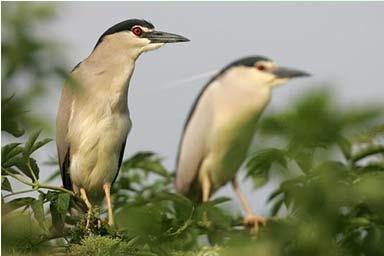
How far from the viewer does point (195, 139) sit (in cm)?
316

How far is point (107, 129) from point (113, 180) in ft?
0.63

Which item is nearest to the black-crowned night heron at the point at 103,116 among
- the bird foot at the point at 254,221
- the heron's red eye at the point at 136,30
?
the heron's red eye at the point at 136,30

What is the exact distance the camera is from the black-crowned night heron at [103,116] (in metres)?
2.17

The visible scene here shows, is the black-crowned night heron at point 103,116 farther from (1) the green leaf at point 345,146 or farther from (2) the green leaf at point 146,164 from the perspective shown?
(1) the green leaf at point 345,146

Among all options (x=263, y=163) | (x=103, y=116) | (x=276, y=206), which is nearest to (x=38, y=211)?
(x=263, y=163)

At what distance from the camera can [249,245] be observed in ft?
4.73

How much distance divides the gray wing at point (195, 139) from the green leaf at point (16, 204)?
6.25 ft

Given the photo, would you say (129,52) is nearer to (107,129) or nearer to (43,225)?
(107,129)

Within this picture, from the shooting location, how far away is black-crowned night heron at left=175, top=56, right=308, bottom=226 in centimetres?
264

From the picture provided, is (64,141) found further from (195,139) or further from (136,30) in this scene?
(195,139)

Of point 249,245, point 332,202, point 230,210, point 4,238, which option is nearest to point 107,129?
point 230,210

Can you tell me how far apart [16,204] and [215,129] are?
2004 mm

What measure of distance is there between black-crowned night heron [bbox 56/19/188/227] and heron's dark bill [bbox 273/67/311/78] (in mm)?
365

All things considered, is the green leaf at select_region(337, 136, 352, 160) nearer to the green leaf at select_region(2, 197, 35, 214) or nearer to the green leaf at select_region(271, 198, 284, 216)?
the green leaf at select_region(271, 198, 284, 216)
